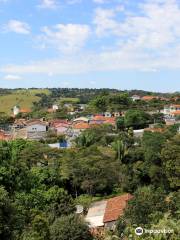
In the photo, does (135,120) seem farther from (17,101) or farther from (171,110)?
(17,101)

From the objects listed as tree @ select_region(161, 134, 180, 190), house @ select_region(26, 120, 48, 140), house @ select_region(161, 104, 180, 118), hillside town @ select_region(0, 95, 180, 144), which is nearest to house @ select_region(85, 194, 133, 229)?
tree @ select_region(161, 134, 180, 190)

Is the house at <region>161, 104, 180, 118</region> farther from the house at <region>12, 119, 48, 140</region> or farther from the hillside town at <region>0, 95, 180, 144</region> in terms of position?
the house at <region>12, 119, 48, 140</region>

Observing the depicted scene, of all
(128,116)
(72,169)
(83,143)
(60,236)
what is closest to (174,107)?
(128,116)

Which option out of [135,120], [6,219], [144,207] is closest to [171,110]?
[135,120]

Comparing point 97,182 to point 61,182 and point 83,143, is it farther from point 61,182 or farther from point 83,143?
point 83,143

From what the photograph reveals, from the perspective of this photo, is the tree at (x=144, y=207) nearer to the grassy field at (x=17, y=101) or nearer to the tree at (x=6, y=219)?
the tree at (x=6, y=219)

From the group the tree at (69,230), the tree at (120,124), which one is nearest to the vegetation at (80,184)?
the tree at (69,230)
